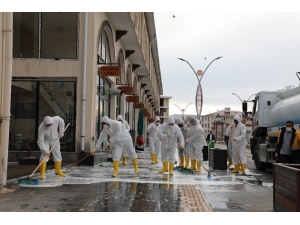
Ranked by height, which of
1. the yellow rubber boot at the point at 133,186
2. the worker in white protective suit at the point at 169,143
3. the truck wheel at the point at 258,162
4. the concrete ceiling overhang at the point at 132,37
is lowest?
the yellow rubber boot at the point at 133,186

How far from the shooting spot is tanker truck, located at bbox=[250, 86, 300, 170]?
1265 centimetres

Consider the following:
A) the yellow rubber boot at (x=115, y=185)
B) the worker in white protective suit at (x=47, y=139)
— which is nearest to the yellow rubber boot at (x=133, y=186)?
the yellow rubber boot at (x=115, y=185)

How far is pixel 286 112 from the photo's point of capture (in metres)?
12.8

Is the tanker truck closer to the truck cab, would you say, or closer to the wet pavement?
the truck cab

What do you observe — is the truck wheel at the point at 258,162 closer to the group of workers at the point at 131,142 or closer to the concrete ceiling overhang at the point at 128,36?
the group of workers at the point at 131,142

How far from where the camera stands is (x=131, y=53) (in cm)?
2344

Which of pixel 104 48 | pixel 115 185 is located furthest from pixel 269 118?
pixel 115 185

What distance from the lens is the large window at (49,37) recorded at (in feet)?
48.8

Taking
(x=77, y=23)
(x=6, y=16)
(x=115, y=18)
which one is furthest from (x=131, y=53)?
(x=6, y=16)

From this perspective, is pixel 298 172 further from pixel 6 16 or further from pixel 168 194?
pixel 6 16

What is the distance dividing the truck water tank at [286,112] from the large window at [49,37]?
23.1 feet

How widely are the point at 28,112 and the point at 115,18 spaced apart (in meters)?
5.36

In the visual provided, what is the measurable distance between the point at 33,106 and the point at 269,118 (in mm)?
8414

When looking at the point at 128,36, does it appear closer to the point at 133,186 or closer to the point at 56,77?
the point at 56,77
